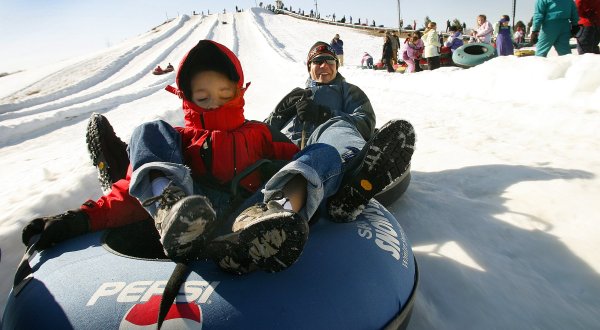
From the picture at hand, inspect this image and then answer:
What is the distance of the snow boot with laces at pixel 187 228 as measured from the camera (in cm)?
113

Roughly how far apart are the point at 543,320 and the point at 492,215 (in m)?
0.83

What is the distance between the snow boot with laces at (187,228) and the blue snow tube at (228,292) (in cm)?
7

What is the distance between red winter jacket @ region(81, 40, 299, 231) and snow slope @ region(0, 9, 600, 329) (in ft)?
Result: 2.13

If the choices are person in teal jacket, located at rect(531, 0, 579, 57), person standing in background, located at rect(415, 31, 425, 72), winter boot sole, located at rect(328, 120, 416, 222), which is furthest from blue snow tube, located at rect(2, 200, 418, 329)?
person standing in background, located at rect(415, 31, 425, 72)

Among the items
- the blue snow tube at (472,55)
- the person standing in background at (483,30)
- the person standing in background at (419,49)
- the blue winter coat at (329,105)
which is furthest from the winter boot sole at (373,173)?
the person standing in background at (483,30)

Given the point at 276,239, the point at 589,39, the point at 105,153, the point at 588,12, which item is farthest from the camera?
the point at 589,39

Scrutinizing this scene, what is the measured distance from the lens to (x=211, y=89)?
1840 mm

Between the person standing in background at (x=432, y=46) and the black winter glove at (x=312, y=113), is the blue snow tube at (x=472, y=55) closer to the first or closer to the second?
the person standing in background at (x=432, y=46)

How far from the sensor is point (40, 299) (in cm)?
119

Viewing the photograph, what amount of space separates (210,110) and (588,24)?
5.21 m

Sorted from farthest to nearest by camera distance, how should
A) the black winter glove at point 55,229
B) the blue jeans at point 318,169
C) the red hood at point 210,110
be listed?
1. the red hood at point 210,110
2. the black winter glove at point 55,229
3. the blue jeans at point 318,169

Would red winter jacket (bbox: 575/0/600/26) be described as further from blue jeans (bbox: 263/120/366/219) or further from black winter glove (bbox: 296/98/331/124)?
blue jeans (bbox: 263/120/366/219)

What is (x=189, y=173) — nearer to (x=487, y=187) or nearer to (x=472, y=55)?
(x=487, y=187)

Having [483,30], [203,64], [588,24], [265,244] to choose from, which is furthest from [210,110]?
[483,30]
